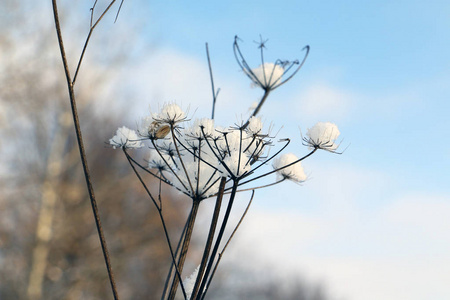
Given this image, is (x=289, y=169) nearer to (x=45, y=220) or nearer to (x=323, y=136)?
(x=323, y=136)

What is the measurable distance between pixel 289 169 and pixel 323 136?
0.16 meters

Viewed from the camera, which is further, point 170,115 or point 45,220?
point 45,220

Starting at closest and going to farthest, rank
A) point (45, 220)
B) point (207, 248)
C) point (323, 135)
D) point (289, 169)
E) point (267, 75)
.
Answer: point (207, 248), point (323, 135), point (289, 169), point (267, 75), point (45, 220)

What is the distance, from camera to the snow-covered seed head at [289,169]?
1153mm

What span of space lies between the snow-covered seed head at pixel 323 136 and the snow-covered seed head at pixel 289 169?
0.24ft

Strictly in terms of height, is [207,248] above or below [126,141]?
below

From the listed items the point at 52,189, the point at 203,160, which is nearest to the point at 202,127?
the point at 203,160

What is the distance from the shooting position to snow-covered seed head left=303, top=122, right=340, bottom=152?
3.55 feet

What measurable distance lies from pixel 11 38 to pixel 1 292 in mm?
5771

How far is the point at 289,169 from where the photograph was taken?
1.20m

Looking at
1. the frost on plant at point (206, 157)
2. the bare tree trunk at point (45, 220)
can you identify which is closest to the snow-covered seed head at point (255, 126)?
the frost on plant at point (206, 157)

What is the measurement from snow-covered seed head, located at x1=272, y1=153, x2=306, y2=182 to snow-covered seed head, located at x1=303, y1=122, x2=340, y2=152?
72mm

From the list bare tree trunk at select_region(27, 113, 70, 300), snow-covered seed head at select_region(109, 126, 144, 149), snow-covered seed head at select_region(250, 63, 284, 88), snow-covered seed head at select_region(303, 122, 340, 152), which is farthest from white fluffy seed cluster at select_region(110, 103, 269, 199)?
bare tree trunk at select_region(27, 113, 70, 300)

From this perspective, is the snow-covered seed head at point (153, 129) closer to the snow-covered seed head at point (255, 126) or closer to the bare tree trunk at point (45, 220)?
the snow-covered seed head at point (255, 126)
